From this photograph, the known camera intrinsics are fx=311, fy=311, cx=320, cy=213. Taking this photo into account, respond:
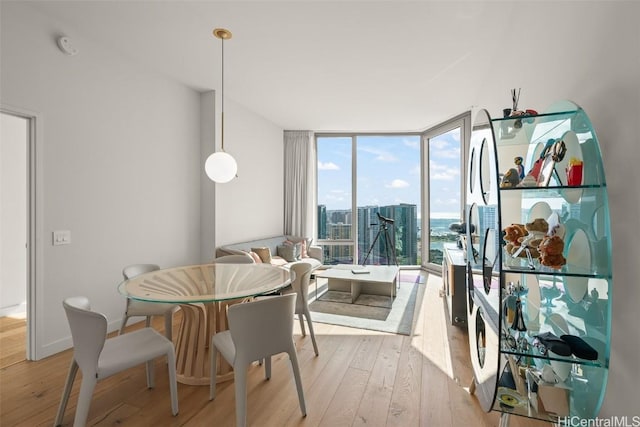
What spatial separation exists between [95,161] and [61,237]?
0.78 m

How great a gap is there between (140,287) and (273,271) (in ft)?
3.22

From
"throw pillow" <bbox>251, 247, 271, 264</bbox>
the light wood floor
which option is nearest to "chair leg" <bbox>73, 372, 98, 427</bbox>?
the light wood floor

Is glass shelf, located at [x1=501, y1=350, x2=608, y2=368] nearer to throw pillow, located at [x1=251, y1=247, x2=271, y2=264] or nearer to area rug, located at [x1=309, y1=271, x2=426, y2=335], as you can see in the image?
area rug, located at [x1=309, y1=271, x2=426, y2=335]

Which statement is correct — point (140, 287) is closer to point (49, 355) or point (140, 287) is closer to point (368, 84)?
point (49, 355)

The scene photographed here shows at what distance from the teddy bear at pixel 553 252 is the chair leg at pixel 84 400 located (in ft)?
7.19

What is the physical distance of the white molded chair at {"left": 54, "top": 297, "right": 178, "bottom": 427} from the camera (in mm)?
1589

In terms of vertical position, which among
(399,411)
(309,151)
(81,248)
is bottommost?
(399,411)

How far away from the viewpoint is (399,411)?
6.40 feet

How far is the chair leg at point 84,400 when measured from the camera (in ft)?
5.13

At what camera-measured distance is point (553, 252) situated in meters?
1.26

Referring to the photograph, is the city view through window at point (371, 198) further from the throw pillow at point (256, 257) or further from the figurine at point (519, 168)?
the figurine at point (519, 168)

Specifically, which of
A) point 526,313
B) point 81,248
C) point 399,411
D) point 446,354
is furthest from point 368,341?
point 81,248

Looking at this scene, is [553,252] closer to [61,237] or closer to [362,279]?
[362,279]

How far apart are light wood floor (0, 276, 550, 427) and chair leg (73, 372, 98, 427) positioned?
323mm
